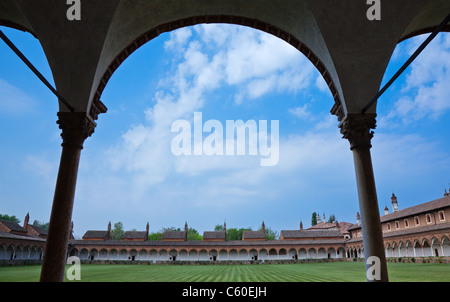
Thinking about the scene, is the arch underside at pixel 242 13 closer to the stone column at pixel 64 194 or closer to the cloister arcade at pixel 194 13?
the cloister arcade at pixel 194 13

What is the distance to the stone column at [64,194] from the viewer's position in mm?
5535

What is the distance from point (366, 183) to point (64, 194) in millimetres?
6327

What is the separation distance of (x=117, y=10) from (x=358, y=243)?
2126 inches

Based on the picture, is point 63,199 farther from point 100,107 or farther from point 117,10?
point 117,10

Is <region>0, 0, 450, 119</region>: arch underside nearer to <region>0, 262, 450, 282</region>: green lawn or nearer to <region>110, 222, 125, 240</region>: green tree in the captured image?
<region>0, 262, 450, 282</region>: green lawn

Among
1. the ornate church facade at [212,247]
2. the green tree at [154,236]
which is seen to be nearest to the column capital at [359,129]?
the ornate church facade at [212,247]

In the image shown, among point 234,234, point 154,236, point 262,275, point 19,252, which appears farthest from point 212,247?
point 154,236

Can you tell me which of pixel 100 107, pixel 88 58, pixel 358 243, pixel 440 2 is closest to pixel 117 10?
pixel 88 58

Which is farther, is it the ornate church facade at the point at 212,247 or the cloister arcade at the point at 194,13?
the ornate church facade at the point at 212,247

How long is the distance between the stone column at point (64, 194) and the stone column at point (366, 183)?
19.7 feet

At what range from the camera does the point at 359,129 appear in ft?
21.4

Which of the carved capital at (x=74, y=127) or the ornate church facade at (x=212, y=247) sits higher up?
the carved capital at (x=74, y=127)

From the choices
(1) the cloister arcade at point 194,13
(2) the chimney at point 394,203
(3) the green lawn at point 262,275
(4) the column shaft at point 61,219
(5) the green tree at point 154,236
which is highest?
(2) the chimney at point 394,203

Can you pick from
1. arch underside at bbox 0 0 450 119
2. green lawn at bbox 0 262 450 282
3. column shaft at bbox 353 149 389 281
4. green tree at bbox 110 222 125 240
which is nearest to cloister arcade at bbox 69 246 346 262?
green lawn at bbox 0 262 450 282
